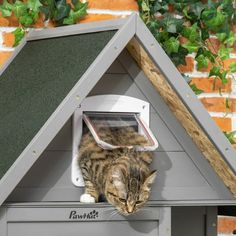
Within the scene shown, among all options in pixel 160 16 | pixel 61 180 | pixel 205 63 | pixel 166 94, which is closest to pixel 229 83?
pixel 205 63

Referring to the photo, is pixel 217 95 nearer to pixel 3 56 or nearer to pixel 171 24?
pixel 171 24

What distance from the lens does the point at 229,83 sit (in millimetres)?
2354

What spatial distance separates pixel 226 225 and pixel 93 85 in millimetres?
1152

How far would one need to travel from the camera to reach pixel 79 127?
1.57 metres

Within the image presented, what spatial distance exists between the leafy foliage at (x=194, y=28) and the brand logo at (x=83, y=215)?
0.86 metres

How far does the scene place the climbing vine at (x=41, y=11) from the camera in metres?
2.12

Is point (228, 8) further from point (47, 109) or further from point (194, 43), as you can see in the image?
point (47, 109)

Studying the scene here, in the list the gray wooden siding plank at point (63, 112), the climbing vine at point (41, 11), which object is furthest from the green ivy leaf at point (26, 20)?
the gray wooden siding plank at point (63, 112)

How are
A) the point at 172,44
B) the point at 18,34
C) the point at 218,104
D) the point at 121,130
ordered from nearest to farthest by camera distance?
the point at 121,130, the point at 18,34, the point at 172,44, the point at 218,104

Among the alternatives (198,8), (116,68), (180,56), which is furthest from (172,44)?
(116,68)

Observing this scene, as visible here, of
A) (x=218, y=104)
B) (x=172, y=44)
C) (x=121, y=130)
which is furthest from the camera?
(x=218, y=104)

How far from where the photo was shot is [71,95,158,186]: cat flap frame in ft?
5.10

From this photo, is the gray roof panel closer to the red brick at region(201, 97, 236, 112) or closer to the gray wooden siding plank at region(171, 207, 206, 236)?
the gray wooden siding plank at region(171, 207, 206, 236)

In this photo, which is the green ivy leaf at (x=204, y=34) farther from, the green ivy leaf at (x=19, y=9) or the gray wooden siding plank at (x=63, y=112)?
the gray wooden siding plank at (x=63, y=112)
